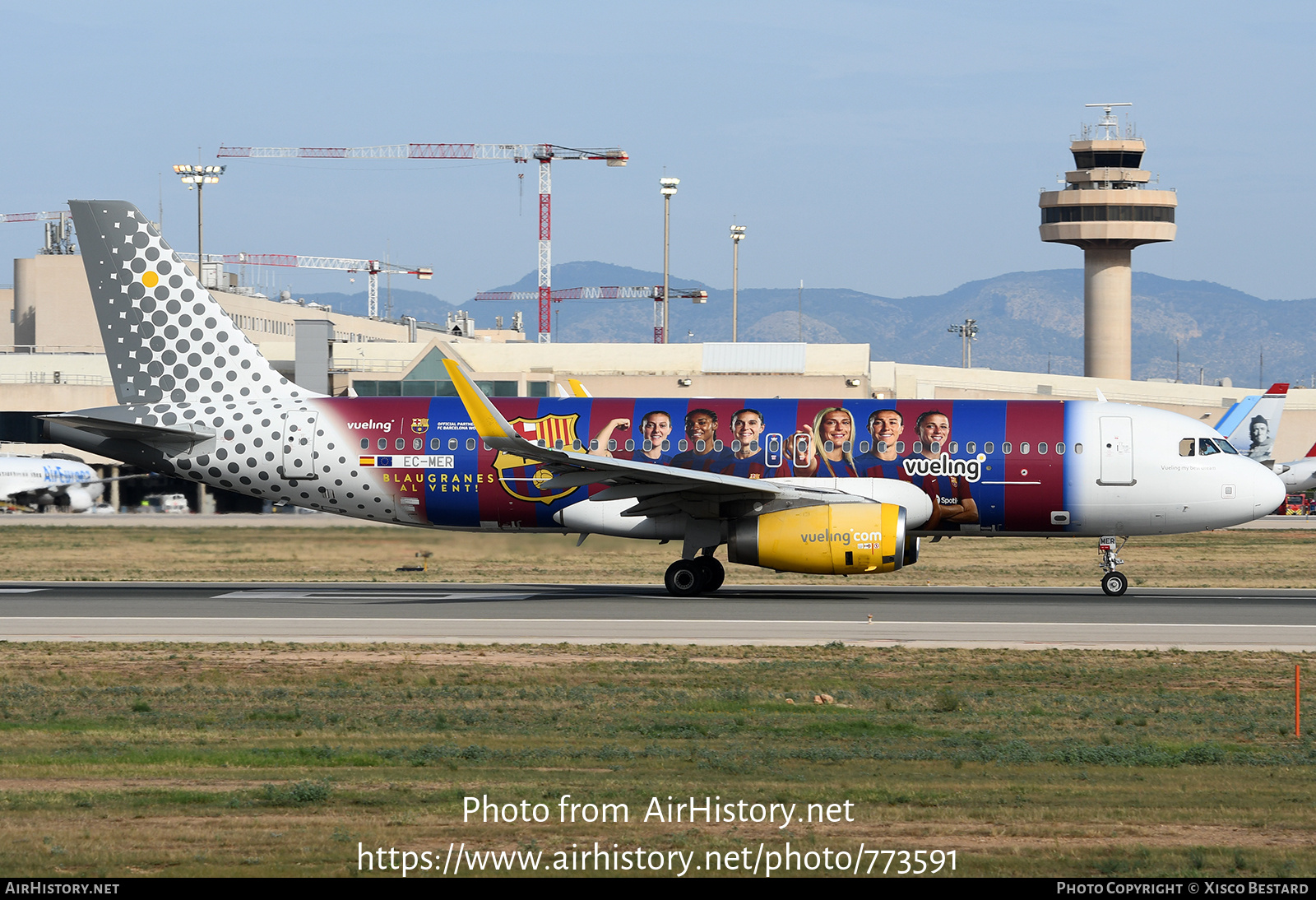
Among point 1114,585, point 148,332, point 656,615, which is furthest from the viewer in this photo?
point 148,332

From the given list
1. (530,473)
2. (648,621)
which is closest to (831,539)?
(648,621)

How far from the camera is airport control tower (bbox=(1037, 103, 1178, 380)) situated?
12875cm

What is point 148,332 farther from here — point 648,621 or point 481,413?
point 648,621

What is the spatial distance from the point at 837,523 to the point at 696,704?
10.9 meters

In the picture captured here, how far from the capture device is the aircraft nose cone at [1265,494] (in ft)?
99.5

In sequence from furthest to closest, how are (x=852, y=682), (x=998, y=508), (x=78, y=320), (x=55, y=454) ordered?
1. (x=78, y=320)
2. (x=55, y=454)
3. (x=998, y=508)
4. (x=852, y=682)

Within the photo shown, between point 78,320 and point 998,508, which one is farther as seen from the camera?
point 78,320

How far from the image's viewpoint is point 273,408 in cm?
3200

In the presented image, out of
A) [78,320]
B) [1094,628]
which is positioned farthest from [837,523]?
[78,320]

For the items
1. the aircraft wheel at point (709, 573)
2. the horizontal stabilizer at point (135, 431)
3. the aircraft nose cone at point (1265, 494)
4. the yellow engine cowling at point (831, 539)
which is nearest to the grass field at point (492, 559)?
the aircraft wheel at point (709, 573)

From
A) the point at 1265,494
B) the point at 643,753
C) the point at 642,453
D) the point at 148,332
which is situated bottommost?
the point at 643,753

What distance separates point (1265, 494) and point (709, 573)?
38.7 feet

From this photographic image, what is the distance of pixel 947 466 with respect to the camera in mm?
30453

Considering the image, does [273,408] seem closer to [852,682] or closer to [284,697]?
[284,697]
